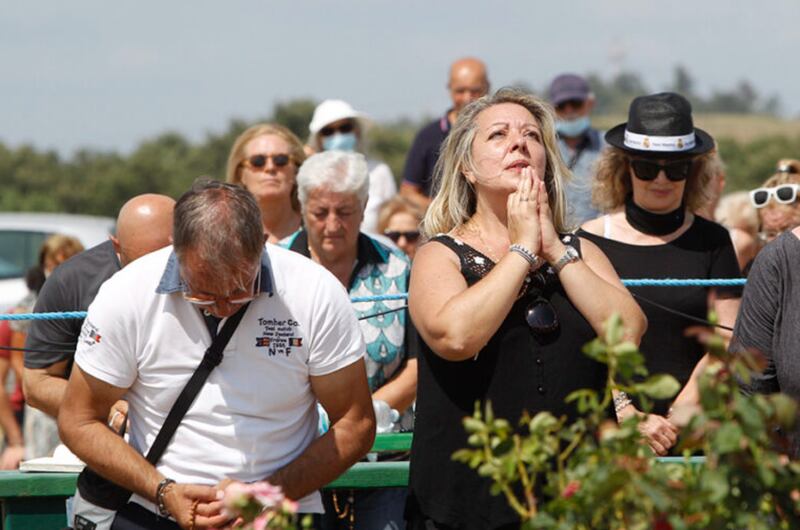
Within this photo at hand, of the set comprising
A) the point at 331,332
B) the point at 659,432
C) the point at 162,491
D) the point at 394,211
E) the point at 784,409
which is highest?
the point at 784,409

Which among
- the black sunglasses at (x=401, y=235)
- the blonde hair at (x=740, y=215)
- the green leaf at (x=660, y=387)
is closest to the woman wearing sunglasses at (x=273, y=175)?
the black sunglasses at (x=401, y=235)

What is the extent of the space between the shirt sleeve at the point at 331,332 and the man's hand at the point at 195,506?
1.49 ft

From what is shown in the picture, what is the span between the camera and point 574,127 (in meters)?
8.30

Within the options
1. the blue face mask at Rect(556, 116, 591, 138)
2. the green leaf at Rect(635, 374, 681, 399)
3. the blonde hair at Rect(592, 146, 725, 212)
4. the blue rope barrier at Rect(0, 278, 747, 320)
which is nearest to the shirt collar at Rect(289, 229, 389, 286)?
the blue rope barrier at Rect(0, 278, 747, 320)

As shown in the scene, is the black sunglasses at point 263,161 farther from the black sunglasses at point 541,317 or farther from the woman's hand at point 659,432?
the black sunglasses at point 541,317

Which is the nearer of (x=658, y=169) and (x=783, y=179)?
(x=658, y=169)

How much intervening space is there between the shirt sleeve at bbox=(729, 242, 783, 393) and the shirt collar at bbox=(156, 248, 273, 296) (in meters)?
1.40

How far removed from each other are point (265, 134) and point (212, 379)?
3.31 meters

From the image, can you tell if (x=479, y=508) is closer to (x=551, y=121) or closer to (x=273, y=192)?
(x=551, y=121)

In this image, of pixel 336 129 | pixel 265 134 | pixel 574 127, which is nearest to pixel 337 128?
pixel 336 129

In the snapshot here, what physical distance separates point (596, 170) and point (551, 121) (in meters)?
1.57

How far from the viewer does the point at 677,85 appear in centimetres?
13062

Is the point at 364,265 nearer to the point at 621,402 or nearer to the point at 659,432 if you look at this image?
the point at 621,402

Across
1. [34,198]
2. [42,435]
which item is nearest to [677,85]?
[34,198]
